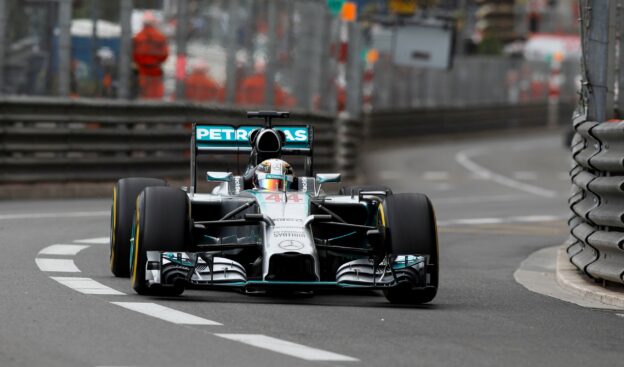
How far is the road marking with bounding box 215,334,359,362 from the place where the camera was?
875 centimetres

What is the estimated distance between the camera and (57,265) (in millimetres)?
13711

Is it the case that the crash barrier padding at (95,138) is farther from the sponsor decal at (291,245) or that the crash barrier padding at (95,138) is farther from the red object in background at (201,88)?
the sponsor decal at (291,245)

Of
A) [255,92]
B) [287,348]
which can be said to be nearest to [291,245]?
[287,348]

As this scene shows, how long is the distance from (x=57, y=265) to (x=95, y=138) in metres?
10.7

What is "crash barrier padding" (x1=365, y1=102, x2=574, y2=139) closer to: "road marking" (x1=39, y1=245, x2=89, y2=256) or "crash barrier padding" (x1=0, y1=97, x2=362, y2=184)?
"crash barrier padding" (x1=0, y1=97, x2=362, y2=184)

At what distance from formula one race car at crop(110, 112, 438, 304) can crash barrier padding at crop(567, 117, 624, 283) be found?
1.78 m

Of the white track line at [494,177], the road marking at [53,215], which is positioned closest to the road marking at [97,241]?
the road marking at [53,215]

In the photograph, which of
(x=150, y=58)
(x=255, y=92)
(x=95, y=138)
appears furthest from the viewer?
(x=255, y=92)

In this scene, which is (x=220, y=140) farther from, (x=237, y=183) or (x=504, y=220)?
(x=504, y=220)

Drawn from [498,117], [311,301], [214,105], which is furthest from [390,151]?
[311,301]

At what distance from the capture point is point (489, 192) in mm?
31875

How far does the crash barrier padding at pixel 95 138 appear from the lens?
23.2m

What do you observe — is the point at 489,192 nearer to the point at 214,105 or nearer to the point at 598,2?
the point at 214,105

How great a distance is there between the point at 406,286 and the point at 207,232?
1.75 metres
